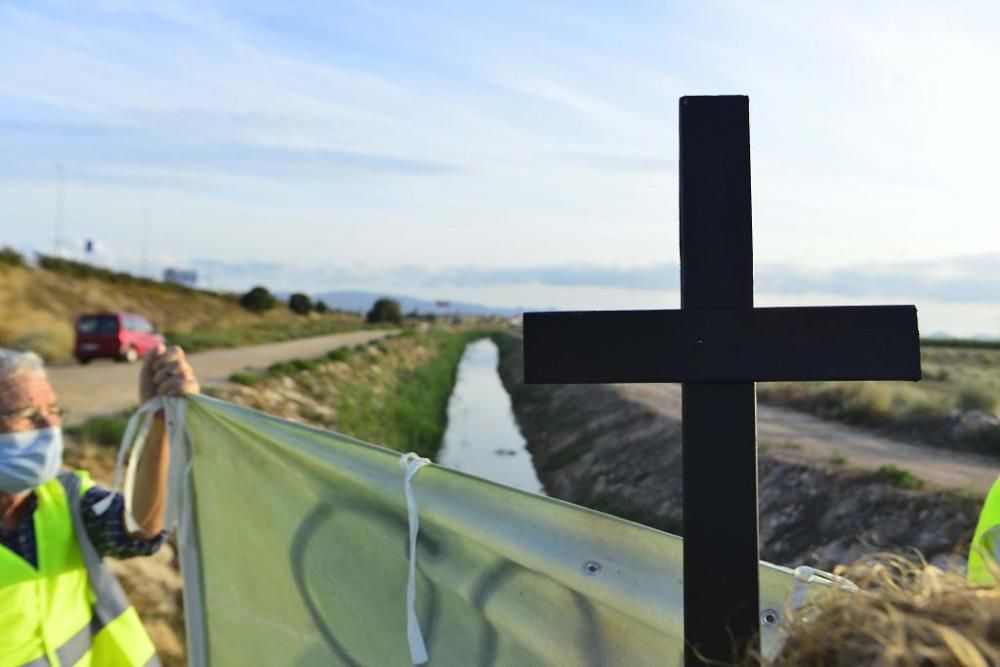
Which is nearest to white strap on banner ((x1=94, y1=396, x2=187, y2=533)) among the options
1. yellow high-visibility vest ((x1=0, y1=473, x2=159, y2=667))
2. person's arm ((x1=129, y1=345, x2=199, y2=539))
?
person's arm ((x1=129, y1=345, x2=199, y2=539))

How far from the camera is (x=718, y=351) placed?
168cm

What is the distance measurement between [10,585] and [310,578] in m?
0.79

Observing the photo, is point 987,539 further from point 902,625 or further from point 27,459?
point 27,459

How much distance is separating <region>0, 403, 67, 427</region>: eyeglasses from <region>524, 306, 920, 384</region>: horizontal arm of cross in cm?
171

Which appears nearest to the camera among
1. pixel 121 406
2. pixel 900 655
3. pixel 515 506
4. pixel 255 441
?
pixel 900 655

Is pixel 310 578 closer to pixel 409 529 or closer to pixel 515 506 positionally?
pixel 409 529

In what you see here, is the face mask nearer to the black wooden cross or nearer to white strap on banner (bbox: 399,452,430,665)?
white strap on banner (bbox: 399,452,430,665)

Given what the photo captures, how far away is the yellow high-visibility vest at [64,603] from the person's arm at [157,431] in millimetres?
170

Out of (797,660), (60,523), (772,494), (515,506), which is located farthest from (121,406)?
(797,660)

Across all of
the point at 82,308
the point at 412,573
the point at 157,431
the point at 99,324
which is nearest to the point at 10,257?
the point at 82,308

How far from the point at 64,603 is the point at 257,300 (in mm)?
63348

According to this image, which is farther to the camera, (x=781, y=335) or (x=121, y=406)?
(x=121, y=406)

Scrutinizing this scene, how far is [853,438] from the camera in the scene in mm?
14375

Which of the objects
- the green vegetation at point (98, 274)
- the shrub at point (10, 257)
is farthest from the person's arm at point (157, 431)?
the green vegetation at point (98, 274)
